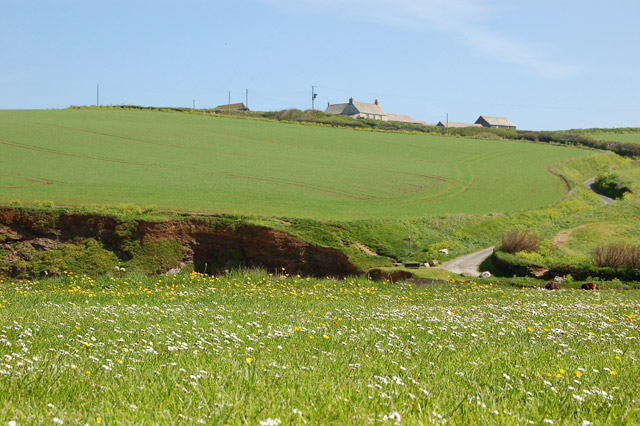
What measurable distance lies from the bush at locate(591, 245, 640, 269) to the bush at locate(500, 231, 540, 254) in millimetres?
4916

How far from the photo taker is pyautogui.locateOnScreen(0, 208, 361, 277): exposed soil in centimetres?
2859

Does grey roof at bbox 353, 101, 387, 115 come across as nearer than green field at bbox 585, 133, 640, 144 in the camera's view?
No

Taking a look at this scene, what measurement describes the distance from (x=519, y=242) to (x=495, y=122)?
127 m

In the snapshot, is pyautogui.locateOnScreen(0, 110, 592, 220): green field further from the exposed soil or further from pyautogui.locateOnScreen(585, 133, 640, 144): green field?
pyautogui.locateOnScreen(585, 133, 640, 144): green field

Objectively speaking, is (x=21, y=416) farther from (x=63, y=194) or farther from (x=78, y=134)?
(x=78, y=134)

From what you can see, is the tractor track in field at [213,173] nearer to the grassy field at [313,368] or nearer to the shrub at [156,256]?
the shrub at [156,256]

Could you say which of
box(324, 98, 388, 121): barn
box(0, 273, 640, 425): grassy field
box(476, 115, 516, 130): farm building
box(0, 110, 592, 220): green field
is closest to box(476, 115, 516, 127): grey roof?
box(476, 115, 516, 130): farm building

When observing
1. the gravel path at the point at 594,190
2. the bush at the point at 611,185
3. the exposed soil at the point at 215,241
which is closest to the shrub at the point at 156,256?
the exposed soil at the point at 215,241

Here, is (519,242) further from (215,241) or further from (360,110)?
(360,110)

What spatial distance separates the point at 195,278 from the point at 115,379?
49.9 ft

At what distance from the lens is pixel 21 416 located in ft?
12.6

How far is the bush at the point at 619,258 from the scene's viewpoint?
27609 millimetres

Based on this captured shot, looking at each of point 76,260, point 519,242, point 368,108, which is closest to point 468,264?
point 519,242

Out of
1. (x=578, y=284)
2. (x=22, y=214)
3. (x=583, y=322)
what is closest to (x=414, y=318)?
(x=583, y=322)
